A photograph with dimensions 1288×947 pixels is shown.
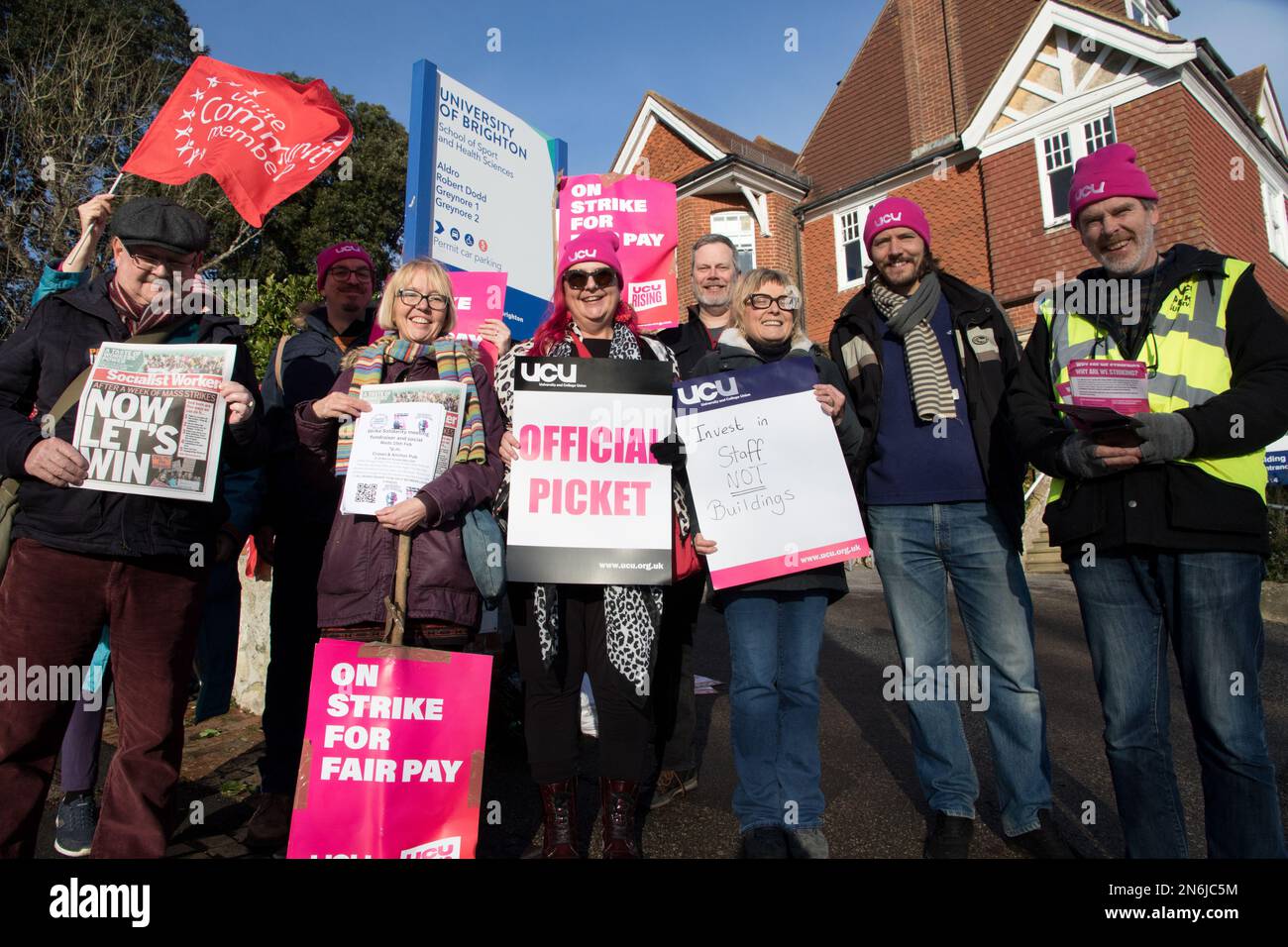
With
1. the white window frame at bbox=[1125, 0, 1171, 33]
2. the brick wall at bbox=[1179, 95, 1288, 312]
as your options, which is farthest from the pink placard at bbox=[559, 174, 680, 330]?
the white window frame at bbox=[1125, 0, 1171, 33]

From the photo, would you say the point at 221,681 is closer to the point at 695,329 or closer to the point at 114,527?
the point at 114,527

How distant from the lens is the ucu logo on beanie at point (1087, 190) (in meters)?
2.59

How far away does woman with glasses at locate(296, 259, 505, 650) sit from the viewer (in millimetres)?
2760

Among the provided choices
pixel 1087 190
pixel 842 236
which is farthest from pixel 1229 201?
pixel 1087 190

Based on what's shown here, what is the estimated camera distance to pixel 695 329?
447cm

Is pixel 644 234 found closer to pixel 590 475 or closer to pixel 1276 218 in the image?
pixel 590 475

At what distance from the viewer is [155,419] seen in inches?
102

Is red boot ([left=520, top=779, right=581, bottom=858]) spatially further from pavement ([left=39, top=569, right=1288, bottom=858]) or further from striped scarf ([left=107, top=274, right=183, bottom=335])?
striped scarf ([left=107, top=274, right=183, bottom=335])

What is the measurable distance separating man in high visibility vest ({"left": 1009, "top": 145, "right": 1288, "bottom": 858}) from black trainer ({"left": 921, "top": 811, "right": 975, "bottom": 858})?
587mm

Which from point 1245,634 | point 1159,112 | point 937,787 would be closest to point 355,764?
point 937,787

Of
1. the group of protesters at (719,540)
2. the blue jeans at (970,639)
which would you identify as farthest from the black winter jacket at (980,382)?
the blue jeans at (970,639)

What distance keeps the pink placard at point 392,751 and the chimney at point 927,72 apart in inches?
738

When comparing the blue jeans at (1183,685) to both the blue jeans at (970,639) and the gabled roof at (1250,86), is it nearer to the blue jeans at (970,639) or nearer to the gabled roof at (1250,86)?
the blue jeans at (970,639)
